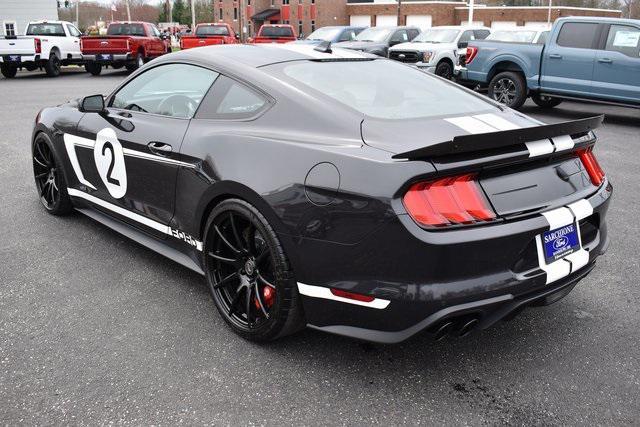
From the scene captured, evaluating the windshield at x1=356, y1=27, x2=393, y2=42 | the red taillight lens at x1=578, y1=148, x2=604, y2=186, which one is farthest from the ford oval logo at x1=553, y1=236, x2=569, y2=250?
the windshield at x1=356, y1=27, x2=393, y2=42

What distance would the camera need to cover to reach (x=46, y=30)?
21.4 meters

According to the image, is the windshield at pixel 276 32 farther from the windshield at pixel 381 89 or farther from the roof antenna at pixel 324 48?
the windshield at pixel 381 89

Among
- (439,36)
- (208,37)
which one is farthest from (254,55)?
(208,37)

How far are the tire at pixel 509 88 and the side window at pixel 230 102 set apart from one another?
31.2ft

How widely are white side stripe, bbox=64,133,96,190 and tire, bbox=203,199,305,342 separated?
168 centimetres

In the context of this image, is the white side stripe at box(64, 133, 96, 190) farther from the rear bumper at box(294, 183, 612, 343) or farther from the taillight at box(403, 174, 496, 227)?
the taillight at box(403, 174, 496, 227)

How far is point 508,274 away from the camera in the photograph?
100 inches

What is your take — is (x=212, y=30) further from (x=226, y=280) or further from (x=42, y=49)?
(x=226, y=280)

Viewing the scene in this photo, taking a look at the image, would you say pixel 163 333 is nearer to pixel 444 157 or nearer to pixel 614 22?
pixel 444 157

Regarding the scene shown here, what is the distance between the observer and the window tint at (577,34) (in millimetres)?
10820

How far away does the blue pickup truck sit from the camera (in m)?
10.3

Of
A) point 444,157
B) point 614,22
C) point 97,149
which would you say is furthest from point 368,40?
point 444,157

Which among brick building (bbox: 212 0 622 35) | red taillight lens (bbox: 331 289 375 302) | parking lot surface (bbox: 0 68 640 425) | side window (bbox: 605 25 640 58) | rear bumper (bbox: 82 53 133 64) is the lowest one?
parking lot surface (bbox: 0 68 640 425)

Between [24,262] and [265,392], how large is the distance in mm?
2409
